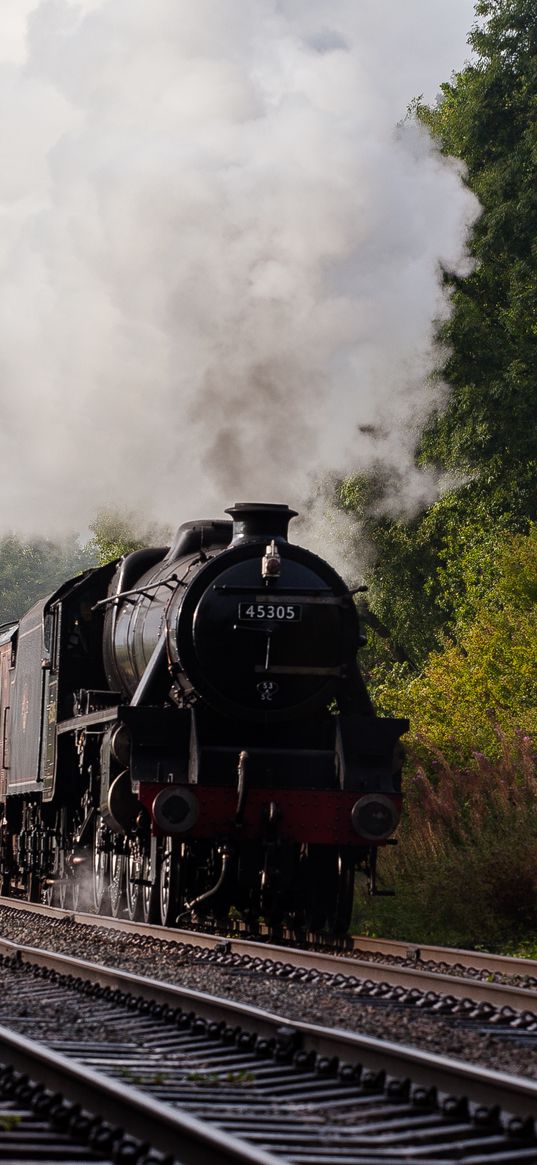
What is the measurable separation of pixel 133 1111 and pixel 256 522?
756 centimetres

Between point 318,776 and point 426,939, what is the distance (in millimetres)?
1533

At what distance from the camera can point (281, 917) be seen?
11500 mm

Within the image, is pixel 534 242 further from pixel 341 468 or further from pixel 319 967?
pixel 319 967

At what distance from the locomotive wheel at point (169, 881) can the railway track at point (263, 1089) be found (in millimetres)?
4155

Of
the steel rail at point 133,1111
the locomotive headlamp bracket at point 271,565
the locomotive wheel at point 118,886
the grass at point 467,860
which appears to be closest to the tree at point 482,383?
the grass at point 467,860

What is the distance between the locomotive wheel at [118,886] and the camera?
41.6ft

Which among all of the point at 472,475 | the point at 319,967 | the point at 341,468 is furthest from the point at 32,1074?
the point at 472,475

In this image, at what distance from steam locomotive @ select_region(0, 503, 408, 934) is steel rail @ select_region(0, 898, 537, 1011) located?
44 centimetres

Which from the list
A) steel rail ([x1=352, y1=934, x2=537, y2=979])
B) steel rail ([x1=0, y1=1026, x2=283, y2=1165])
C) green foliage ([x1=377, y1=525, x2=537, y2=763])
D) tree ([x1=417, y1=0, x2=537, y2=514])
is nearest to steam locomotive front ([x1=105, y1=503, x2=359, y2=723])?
steel rail ([x1=352, y1=934, x2=537, y2=979])

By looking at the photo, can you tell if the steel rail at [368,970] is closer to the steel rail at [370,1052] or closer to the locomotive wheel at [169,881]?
the locomotive wheel at [169,881]

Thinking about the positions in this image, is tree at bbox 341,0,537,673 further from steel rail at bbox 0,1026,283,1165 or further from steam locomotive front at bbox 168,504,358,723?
steel rail at bbox 0,1026,283,1165

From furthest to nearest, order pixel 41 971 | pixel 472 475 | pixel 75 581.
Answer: pixel 472 475 < pixel 75 581 < pixel 41 971

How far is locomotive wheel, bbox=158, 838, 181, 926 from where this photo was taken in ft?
36.7

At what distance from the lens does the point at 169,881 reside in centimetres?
1131
